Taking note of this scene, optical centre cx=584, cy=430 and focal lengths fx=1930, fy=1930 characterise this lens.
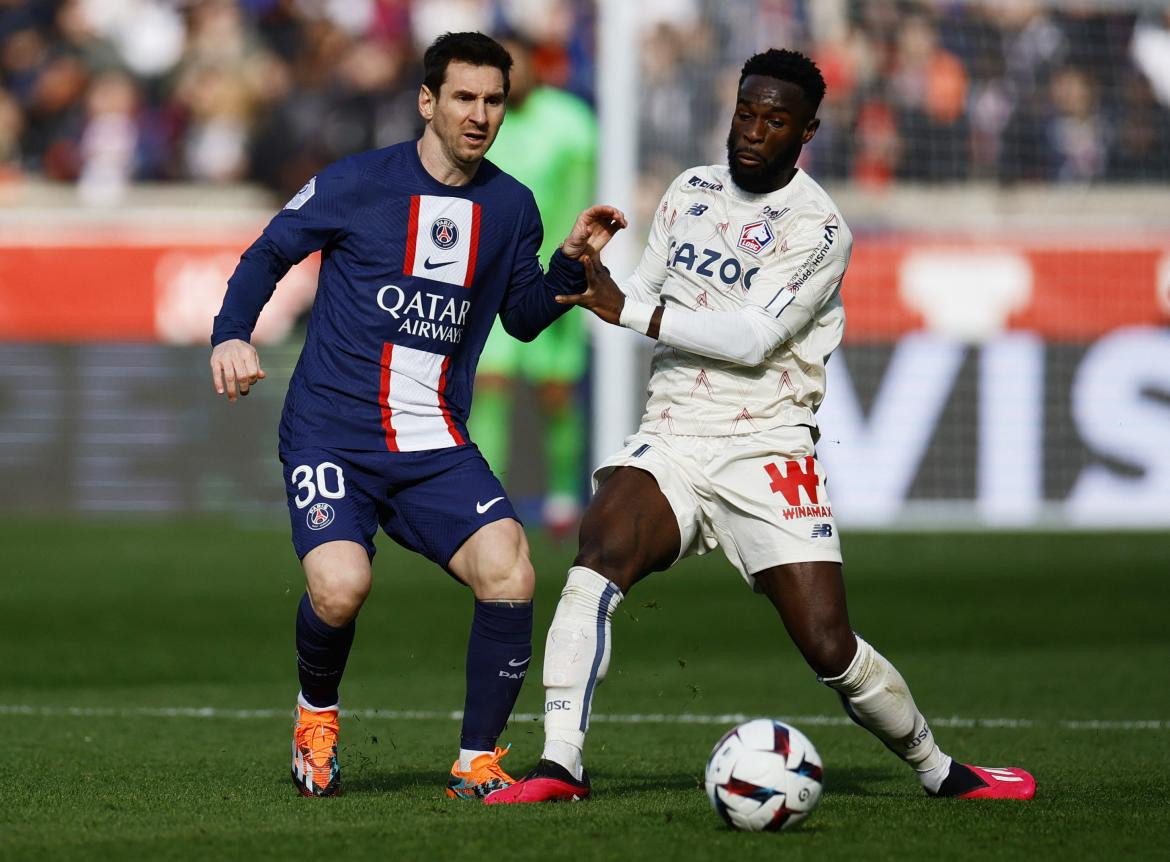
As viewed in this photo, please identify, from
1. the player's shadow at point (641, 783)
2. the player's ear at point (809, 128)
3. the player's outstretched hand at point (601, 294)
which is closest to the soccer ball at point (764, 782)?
the player's shadow at point (641, 783)

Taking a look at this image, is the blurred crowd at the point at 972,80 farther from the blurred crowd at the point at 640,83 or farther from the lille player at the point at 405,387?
the lille player at the point at 405,387

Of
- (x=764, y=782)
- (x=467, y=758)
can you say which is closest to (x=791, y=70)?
(x=764, y=782)

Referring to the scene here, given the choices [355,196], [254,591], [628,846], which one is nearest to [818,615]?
[628,846]

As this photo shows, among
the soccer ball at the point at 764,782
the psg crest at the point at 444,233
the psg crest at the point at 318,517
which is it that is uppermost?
the psg crest at the point at 444,233

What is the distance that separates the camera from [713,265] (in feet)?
19.7

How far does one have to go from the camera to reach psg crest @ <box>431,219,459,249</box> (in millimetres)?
5965

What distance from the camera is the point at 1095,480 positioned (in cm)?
1523

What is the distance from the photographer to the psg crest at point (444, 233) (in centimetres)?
596

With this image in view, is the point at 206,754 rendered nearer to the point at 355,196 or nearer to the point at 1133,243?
the point at 355,196

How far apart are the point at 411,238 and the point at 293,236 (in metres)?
0.36

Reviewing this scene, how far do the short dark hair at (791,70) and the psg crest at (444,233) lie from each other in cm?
100

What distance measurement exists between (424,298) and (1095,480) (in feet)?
34.0

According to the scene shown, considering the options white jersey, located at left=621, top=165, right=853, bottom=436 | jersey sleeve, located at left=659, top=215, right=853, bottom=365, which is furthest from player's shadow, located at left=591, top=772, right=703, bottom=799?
jersey sleeve, located at left=659, top=215, right=853, bottom=365

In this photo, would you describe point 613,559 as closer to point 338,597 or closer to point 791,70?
point 338,597
